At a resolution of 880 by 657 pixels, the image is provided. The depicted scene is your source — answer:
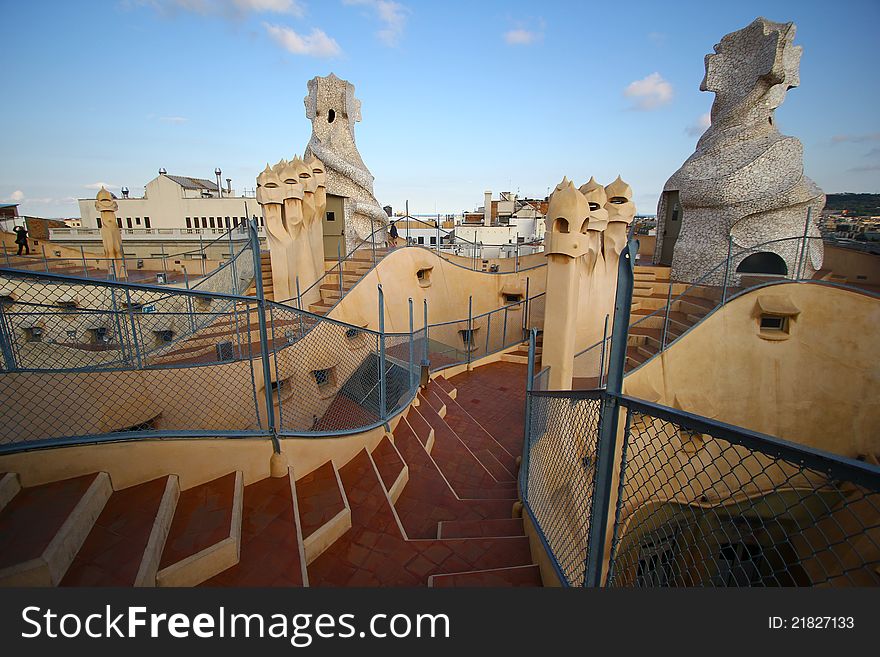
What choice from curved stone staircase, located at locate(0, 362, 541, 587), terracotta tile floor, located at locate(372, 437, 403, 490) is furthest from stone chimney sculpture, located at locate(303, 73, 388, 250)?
curved stone staircase, located at locate(0, 362, 541, 587)

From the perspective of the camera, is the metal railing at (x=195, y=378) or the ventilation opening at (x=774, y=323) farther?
the ventilation opening at (x=774, y=323)

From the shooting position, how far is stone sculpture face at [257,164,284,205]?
32.7 feet

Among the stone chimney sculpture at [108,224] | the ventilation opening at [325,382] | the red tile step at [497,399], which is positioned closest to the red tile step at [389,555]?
the red tile step at [497,399]

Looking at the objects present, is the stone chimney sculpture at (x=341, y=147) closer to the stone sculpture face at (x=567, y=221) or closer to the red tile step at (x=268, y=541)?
the stone sculpture face at (x=567, y=221)

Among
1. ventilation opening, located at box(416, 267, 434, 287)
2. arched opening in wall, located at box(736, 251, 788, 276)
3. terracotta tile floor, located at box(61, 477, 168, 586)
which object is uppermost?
arched opening in wall, located at box(736, 251, 788, 276)

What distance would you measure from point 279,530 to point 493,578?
6.12 ft

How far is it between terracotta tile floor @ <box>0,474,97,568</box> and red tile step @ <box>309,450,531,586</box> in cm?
184

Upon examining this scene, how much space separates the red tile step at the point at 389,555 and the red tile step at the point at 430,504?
455mm

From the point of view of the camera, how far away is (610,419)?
2.06 meters

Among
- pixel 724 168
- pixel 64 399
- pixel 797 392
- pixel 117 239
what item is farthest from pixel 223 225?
pixel 797 392

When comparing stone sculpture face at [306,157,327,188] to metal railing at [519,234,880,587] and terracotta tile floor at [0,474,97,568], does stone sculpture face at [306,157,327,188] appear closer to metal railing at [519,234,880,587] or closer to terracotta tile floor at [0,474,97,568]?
metal railing at [519,234,880,587]

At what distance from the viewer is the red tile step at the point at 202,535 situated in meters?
2.86

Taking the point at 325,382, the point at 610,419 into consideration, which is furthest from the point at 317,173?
the point at 610,419

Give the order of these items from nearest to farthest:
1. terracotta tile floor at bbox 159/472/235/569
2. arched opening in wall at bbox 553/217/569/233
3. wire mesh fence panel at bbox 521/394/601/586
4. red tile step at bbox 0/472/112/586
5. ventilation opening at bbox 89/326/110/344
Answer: red tile step at bbox 0/472/112/586
terracotta tile floor at bbox 159/472/235/569
wire mesh fence panel at bbox 521/394/601/586
ventilation opening at bbox 89/326/110/344
arched opening in wall at bbox 553/217/569/233
